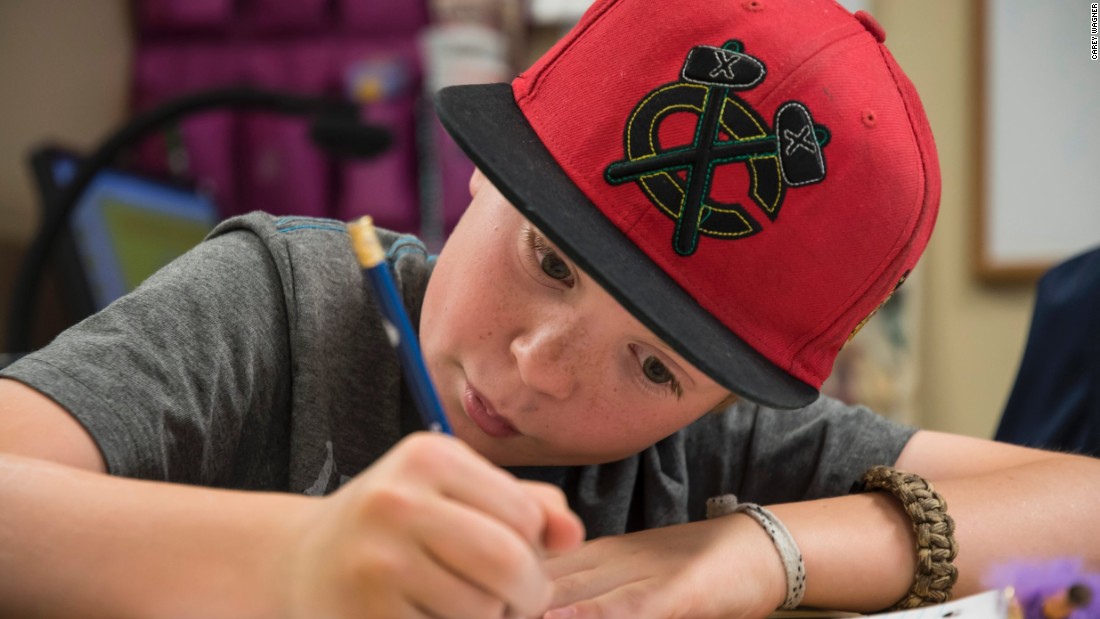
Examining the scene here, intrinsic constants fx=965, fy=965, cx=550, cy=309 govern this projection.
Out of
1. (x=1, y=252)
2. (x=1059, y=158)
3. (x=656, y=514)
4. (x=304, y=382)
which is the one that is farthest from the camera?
(x=1059, y=158)

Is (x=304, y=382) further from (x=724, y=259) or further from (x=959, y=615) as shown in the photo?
(x=959, y=615)

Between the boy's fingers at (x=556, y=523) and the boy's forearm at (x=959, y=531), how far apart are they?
1.05ft

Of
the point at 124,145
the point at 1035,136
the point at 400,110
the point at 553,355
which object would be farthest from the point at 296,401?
the point at 1035,136

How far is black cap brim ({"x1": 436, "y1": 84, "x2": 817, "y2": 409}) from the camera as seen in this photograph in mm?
531

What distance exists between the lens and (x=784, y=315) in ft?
1.94

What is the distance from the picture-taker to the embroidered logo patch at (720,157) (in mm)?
569

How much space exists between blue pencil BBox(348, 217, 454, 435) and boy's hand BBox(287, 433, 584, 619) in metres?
0.06

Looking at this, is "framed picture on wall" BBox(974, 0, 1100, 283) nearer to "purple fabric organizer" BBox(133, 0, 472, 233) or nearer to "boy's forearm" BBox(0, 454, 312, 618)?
"purple fabric organizer" BBox(133, 0, 472, 233)

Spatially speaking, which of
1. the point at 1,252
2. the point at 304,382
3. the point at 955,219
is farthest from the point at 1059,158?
the point at 1,252

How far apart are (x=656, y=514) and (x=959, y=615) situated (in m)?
0.29

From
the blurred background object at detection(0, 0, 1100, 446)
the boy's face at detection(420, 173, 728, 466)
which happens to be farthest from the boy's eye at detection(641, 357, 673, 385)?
the blurred background object at detection(0, 0, 1100, 446)

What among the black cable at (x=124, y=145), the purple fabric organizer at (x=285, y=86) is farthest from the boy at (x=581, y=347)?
the purple fabric organizer at (x=285, y=86)

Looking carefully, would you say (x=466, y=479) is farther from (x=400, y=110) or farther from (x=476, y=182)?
(x=400, y=110)

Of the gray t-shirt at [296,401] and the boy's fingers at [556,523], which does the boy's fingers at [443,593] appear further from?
the gray t-shirt at [296,401]
